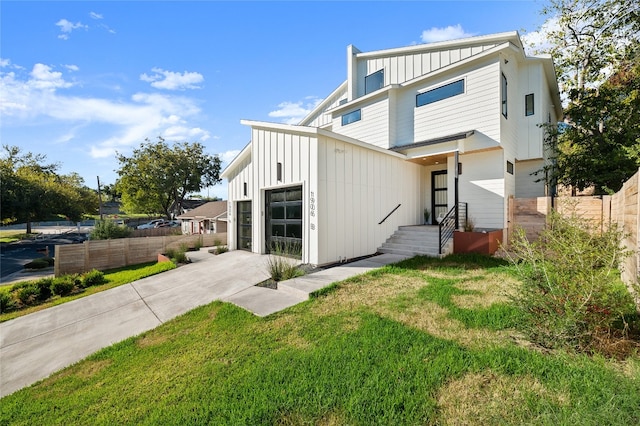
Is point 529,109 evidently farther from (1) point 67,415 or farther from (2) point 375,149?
(1) point 67,415

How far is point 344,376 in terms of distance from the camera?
A: 111 inches

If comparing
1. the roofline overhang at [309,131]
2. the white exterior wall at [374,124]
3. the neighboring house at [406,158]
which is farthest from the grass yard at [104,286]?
the white exterior wall at [374,124]

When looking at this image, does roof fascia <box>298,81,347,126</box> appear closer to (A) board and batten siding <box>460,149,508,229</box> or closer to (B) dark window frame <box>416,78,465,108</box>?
(B) dark window frame <box>416,78,465,108</box>

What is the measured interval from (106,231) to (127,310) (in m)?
11.6

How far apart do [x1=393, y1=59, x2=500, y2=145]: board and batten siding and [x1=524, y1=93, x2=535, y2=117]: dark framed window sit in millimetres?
3035

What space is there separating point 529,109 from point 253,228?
12937 millimetres

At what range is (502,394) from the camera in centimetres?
241

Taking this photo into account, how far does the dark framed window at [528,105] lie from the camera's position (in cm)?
1105

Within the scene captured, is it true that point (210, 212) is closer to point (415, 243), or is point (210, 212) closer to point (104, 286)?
point (104, 286)

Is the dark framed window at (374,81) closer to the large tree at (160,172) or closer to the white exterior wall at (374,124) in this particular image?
the white exterior wall at (374,124)

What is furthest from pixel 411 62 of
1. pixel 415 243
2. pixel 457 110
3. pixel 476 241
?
pixel 476 241

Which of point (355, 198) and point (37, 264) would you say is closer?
point (355, 198)

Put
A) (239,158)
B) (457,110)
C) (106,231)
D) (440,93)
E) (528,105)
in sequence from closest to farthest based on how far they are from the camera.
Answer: (457,110) → (440,93) → (528,105) → (239,158) → (106,231)

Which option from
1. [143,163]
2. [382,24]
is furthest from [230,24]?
[143,163]
